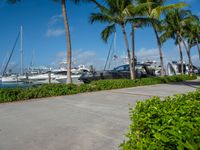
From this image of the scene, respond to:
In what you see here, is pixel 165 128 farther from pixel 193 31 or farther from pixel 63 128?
pixel 193 31

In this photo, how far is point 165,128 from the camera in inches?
85.1

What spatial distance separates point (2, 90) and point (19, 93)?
0.77 m

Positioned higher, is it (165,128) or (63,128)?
(165,128)

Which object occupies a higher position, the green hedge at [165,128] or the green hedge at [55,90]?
the green hedge at [165,128]

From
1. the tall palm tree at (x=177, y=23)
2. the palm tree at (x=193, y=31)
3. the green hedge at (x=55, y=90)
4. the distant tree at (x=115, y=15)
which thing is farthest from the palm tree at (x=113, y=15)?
the palm tree at (x=193, y=31)

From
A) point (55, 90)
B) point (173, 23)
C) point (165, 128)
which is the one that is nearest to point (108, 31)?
point (55, 90)

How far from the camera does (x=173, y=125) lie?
220 centimetres

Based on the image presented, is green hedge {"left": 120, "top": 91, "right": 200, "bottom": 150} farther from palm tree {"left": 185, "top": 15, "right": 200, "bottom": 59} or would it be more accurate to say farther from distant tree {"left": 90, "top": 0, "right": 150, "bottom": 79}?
palm tree {"left": 185, "top": 15, "right": 200, "bottom": 59}

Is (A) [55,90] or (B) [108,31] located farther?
(B) [108,31]

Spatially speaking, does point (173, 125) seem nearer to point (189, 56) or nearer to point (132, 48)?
point (132, 48)

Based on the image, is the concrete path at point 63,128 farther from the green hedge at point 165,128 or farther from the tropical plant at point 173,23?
the tropical plant at point 173,23

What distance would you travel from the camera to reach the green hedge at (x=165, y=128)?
6.01ft

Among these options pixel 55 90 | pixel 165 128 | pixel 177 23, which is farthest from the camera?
pixel 177 23

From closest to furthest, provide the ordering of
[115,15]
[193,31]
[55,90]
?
[55,90] < [115,15] < [193,31]
